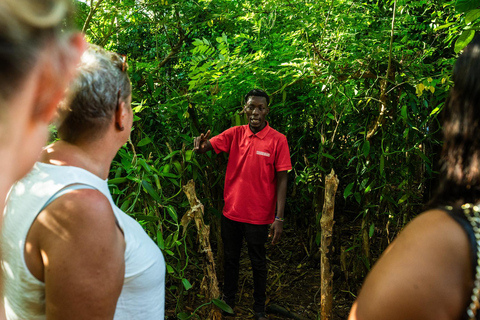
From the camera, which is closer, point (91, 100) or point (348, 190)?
point (91, 100)

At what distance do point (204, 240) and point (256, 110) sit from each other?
1095mm

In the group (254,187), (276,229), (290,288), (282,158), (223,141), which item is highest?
(223,141)

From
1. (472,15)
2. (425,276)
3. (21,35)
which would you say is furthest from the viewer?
(472,15)

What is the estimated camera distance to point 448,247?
605mm

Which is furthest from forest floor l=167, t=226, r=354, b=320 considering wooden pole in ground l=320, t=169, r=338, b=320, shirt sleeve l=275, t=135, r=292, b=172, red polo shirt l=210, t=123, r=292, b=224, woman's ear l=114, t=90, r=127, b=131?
woman's ear l=114, t=90, r=127, b=131

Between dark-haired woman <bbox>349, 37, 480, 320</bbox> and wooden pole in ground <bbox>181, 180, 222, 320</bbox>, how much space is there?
5.20 ft

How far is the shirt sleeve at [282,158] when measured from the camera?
2898 millimetres

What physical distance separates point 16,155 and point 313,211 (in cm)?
338

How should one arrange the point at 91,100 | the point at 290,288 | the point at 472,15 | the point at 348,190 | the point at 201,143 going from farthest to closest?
the point at 290,288, the point at 201,143, the point at 348,190, the point at 472,15, the point at 91,100

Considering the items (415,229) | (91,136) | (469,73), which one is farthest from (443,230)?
(91,136)

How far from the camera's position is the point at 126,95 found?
1.02m

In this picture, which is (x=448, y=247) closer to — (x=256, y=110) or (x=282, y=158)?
(x=282, y=158)

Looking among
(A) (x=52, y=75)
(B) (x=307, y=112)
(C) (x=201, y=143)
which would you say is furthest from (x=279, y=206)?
(A) (x=52, y=75)

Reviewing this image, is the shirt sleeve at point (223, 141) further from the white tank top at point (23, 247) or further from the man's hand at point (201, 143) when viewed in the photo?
the white tank top at point (23, 247)
